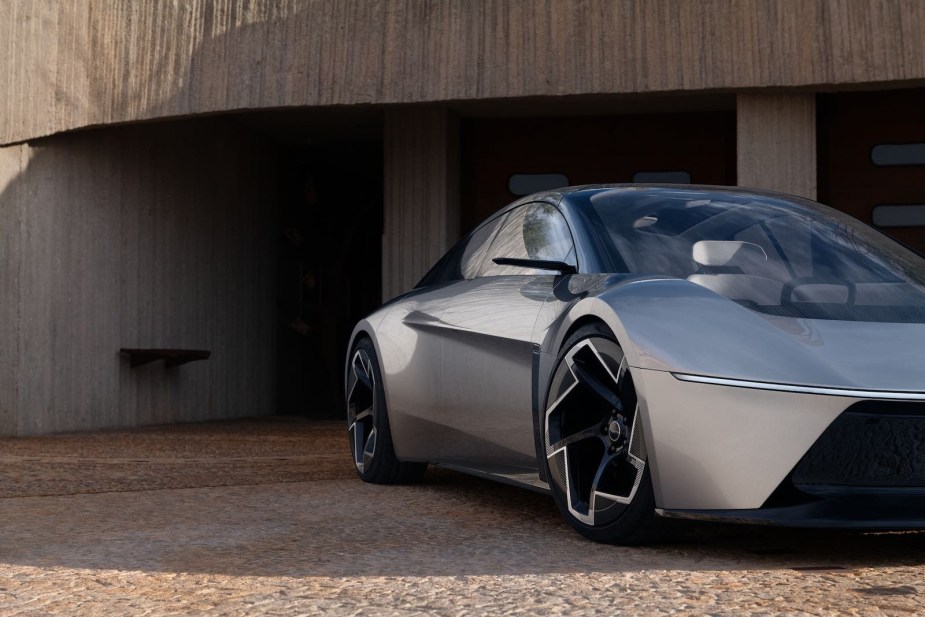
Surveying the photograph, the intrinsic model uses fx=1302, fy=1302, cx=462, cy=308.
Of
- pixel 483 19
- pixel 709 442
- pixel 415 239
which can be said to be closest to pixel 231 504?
pixel 709 442

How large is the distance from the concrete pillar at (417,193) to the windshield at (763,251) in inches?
276

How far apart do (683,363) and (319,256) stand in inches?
491

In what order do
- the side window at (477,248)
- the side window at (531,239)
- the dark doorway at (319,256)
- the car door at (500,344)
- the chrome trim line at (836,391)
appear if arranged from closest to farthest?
the chrome trim line at (836,391) → the car door at (500,344) → the side window at (531,239) → the side window at (477,248) → the dark doorway at (319,256)

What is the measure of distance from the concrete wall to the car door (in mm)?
5526

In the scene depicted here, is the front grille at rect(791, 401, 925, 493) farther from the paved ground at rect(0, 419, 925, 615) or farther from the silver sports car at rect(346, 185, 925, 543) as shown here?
the paved ground at rect(0, 419, 925, 615)

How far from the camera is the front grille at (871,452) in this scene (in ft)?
10.8

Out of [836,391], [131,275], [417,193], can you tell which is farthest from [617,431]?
[417,193]

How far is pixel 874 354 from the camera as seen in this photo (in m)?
3.41

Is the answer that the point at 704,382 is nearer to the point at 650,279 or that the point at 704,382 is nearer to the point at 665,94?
the point at 650,279

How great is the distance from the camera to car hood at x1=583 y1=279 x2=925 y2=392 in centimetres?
334

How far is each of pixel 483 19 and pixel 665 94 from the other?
1432 mm

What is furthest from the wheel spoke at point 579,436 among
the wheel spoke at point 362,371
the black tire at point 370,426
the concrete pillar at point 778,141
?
the concrete pillar at point 778,141

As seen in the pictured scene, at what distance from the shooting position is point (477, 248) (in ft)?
17.9

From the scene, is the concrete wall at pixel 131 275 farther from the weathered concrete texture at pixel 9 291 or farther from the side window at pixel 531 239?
the side window at pixel 531 239
